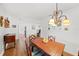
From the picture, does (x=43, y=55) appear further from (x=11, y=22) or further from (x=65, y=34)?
(x=11, y=22)

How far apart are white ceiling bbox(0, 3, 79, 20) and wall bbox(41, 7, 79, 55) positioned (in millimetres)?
96

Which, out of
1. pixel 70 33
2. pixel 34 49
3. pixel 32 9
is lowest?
pixel 34 49

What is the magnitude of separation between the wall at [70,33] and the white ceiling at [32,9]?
0.10m

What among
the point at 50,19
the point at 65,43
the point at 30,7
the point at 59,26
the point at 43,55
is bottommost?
the point at 43,55

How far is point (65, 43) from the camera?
154 cm

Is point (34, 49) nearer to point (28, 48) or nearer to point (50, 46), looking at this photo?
point (28, 48)

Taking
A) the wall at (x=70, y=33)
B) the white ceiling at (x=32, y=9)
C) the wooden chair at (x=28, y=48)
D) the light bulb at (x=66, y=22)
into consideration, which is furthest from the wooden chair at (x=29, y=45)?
the light bulb at (x=66, y=22)

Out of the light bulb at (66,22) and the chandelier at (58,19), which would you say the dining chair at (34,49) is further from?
the light bulb at (66,22)

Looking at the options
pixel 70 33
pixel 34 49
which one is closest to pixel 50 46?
pixel 34 49

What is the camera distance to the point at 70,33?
1.53 meters

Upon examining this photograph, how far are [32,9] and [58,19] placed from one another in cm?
41

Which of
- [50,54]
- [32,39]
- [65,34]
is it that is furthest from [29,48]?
[65,34]

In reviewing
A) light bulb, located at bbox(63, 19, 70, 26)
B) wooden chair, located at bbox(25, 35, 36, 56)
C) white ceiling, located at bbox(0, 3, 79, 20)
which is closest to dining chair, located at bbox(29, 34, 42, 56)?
wooden chair, located at bbox(25, 35, 36, 56)

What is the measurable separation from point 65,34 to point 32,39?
0.50 metres
